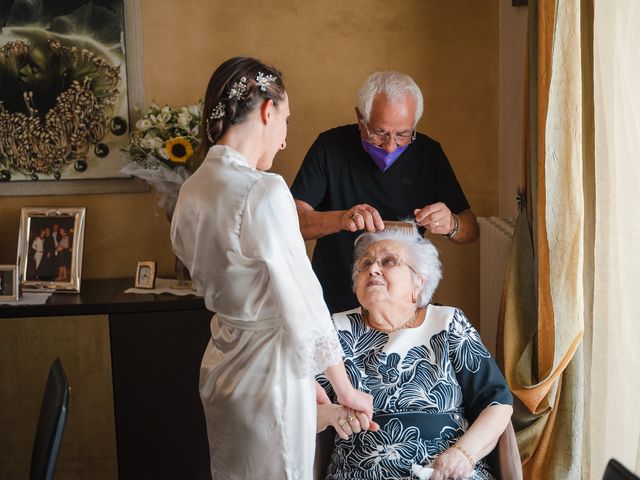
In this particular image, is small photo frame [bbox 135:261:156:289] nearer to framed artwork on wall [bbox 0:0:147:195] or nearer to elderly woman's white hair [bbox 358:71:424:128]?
framed artwork on wall [bbox 0:0:147:195]

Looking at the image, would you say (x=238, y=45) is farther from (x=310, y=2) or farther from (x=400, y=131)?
(x=400, y=131)

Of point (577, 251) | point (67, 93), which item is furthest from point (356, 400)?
point (67, 93)

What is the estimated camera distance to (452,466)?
2084 millimetres

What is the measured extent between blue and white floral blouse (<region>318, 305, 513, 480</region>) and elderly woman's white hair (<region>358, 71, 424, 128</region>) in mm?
764

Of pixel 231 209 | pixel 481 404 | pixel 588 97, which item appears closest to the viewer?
pixel 231 209

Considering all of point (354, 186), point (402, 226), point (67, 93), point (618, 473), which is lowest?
point (618, 473)

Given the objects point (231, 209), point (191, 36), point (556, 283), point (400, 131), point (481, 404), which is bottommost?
point (481, 404)

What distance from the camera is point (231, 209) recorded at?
189cm

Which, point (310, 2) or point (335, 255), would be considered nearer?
point (335, 255)

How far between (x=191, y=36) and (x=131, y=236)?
0.88 m

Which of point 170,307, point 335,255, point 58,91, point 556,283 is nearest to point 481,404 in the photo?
point 556,283

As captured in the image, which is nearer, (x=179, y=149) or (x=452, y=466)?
(x=452, y=466)

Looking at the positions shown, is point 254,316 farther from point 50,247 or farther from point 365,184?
point 50,247

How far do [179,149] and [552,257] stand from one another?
57.7 inches
